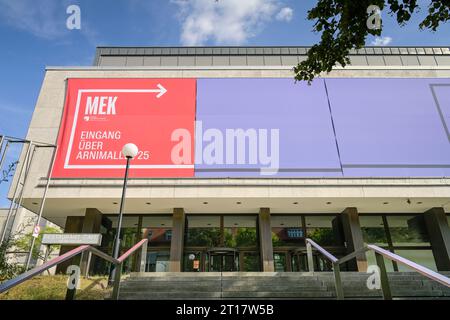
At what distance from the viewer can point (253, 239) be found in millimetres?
17359

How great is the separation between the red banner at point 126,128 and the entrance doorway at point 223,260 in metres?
A: 4.25

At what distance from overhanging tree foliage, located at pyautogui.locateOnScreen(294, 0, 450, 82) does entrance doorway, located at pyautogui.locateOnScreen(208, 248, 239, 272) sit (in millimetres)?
11487

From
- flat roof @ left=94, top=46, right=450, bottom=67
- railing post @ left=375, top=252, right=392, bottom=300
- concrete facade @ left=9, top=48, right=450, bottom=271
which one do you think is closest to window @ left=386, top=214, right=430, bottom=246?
concrete facade @ left=9, top=48, right=450, bottom=271

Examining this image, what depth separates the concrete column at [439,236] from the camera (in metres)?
16.1

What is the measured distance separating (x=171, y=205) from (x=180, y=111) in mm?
4685

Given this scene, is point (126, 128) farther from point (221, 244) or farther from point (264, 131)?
point (221, 244)

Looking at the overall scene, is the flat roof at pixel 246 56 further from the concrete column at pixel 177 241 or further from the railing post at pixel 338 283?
the railing post at pixel 338 283

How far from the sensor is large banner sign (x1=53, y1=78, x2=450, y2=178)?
15945mm

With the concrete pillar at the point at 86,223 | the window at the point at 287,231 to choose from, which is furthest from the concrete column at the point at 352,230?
the concrete pillar at the point at 86,223

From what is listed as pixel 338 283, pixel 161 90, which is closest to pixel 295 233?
pixel 161 90

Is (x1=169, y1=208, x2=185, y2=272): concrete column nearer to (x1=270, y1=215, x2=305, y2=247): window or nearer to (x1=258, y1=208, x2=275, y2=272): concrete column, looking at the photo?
(x1=258, y1=208, x2=275, y2=272): concrete column

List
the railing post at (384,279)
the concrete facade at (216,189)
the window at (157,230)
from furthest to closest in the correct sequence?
the window at (157,230) < the concrete facade at (216,189) < the railing post at (384,279)

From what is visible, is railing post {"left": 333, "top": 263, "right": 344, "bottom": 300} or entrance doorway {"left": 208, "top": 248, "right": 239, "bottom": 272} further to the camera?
entrance doorway {"left": 208, "top": 248, "right": 239, "bottom": 272}
